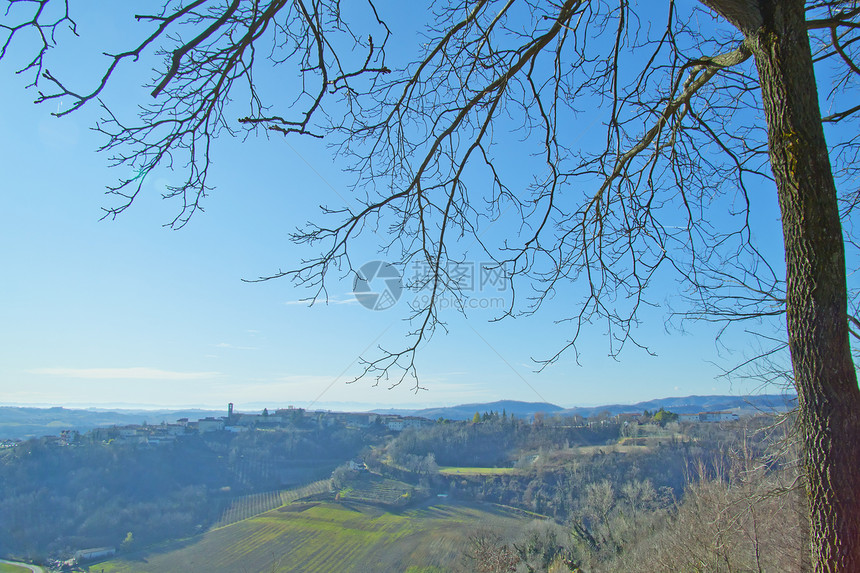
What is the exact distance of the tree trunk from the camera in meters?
1.45

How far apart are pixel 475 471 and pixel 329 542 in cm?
1608

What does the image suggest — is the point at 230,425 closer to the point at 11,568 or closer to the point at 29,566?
the point at 29,566

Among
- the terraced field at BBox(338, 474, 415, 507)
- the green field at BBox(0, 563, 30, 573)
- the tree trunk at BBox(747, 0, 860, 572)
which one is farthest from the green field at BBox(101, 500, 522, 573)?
the tree trunk at BBox(747, 0, 860, 572)

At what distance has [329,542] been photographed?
2716 centimetres

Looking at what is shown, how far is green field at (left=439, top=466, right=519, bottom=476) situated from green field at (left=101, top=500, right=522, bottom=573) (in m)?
4.99

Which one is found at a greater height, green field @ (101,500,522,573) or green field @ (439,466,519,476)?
green field @ (439,466,519,476)

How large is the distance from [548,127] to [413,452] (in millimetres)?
45365

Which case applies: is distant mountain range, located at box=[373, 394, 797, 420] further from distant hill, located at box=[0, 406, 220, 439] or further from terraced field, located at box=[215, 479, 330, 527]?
distant hill, located at box=[0, 406, 220, 439]

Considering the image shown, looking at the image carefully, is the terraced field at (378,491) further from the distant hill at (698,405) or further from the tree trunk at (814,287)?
the tree trunk at (814,287)

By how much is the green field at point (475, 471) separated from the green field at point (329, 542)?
16.4ft

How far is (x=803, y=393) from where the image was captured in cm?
154

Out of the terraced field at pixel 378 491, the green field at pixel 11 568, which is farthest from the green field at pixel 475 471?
the green field at pixel 11 568

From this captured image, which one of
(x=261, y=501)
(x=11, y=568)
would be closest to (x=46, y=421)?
(x=261, y=501)

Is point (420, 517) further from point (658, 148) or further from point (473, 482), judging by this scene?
point (658, 148)
